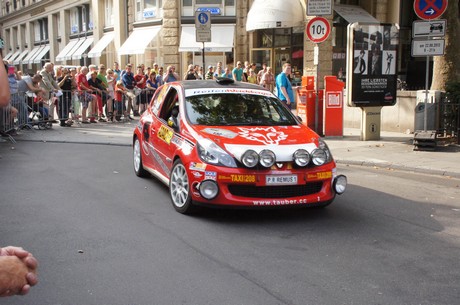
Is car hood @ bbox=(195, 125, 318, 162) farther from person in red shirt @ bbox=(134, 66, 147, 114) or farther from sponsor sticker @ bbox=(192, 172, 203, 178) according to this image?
person in red shirt @ bbox=(134, 66, 147, 114)

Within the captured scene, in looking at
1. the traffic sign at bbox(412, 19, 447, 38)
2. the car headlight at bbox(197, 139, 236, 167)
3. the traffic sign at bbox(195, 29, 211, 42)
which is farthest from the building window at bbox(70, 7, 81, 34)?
the car headlight at bbox(197, 139, 236, 167)

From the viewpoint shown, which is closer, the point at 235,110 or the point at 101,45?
the point at 235,110

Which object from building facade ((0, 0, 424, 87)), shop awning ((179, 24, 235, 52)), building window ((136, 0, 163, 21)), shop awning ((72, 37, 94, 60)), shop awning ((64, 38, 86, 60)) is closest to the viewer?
building facade ((0, 0, 424, 87))

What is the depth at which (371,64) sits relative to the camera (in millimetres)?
13523

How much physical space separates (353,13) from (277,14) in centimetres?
417

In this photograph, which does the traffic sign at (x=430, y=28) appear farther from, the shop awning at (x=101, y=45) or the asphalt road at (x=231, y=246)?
the shop awning at (x=101, y=45)

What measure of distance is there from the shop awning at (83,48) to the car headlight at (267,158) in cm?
3476

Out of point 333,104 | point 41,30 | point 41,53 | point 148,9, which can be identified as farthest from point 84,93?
point 41,30

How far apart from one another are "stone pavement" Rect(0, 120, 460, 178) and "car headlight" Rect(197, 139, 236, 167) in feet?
16.6

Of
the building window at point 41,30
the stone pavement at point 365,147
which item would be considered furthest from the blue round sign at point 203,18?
the building window at point 41,30

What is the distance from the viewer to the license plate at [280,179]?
617 cm

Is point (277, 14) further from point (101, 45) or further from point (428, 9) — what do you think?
point (101, 45)

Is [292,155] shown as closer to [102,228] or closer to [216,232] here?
[216,232]

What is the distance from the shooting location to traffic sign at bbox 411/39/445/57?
38.9 ft
